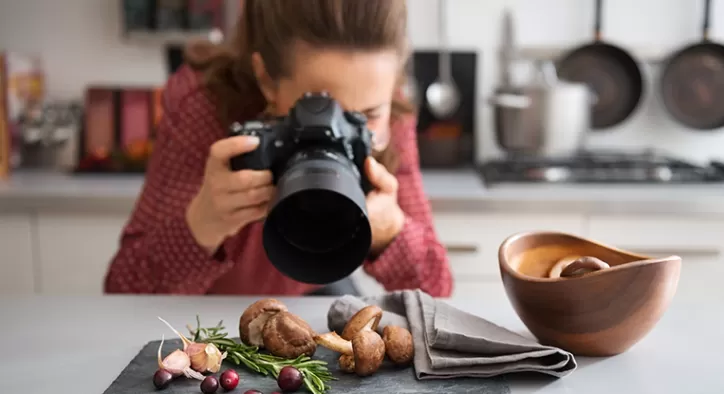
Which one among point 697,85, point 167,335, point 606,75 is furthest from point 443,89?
point 167,335

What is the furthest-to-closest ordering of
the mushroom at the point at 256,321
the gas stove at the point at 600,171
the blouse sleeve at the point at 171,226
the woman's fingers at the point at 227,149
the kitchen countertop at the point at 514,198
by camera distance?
1. the gas stove at the point at 600,171
2. the kitchen countertop at the point at 514,198
3. the blouse sleeve at the point at 171,226
4. the woman's fingers at the point at 227,149
5. the mushroom at the point at 256,321

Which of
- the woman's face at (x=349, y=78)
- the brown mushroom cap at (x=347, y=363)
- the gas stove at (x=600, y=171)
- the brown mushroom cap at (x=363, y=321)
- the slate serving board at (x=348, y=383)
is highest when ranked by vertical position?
the woman's face at (x=349, y=78)

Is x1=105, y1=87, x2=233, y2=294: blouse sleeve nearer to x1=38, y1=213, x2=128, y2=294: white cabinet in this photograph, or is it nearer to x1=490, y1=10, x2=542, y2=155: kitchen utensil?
x1=38, y1=213, x2=128, y2=294: white cabinet

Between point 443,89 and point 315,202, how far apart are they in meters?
1.32

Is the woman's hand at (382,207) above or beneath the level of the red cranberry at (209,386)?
above

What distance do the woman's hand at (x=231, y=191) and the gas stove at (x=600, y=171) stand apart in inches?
35.6

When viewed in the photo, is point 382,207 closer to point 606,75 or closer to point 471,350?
point 471,350

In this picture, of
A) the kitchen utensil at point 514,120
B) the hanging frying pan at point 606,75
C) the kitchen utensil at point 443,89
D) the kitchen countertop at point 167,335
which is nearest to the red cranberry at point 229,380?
the kitchen countertop at point 167,335

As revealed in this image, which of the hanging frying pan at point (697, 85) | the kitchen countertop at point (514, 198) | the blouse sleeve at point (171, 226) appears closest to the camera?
the blouse sleeve at point (171, 226)

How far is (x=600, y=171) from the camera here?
6.01ft

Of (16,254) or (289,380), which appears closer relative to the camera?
(289,380)

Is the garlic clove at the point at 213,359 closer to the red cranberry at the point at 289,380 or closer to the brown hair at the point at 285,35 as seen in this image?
the red cranberry at the point at 289,380

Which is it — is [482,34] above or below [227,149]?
above

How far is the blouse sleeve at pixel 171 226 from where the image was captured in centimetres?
109
